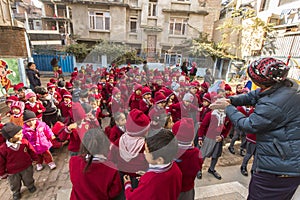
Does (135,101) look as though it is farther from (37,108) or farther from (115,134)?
(37,108)

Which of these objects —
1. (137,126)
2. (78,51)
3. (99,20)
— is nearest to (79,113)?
(137,126)

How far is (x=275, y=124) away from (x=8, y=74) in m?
8.19

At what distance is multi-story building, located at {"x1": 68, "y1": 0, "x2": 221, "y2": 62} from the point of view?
14592 millimetres

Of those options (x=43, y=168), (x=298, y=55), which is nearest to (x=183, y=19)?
(x=298, y=55)

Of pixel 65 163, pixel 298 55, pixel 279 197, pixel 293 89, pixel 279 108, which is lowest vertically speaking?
pixel 65 163

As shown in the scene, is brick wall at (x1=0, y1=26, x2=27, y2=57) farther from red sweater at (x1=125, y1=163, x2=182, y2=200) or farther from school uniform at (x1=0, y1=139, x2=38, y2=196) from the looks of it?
red sweater at (x1=125, y1=163, x2=182, y2=200)

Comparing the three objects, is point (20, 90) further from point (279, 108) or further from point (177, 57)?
point (177, 57)

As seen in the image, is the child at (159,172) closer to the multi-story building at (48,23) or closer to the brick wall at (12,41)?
the brick wall at (12,41)

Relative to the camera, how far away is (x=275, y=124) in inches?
53.5

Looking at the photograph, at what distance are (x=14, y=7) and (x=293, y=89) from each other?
3880 centimetres

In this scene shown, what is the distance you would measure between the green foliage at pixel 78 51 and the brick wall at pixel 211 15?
38.6 ft

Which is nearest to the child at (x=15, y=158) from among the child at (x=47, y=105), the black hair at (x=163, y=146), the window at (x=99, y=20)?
the child at (x=47, y=105)

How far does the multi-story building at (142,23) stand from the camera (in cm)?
1459

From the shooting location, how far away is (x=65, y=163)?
328cm
